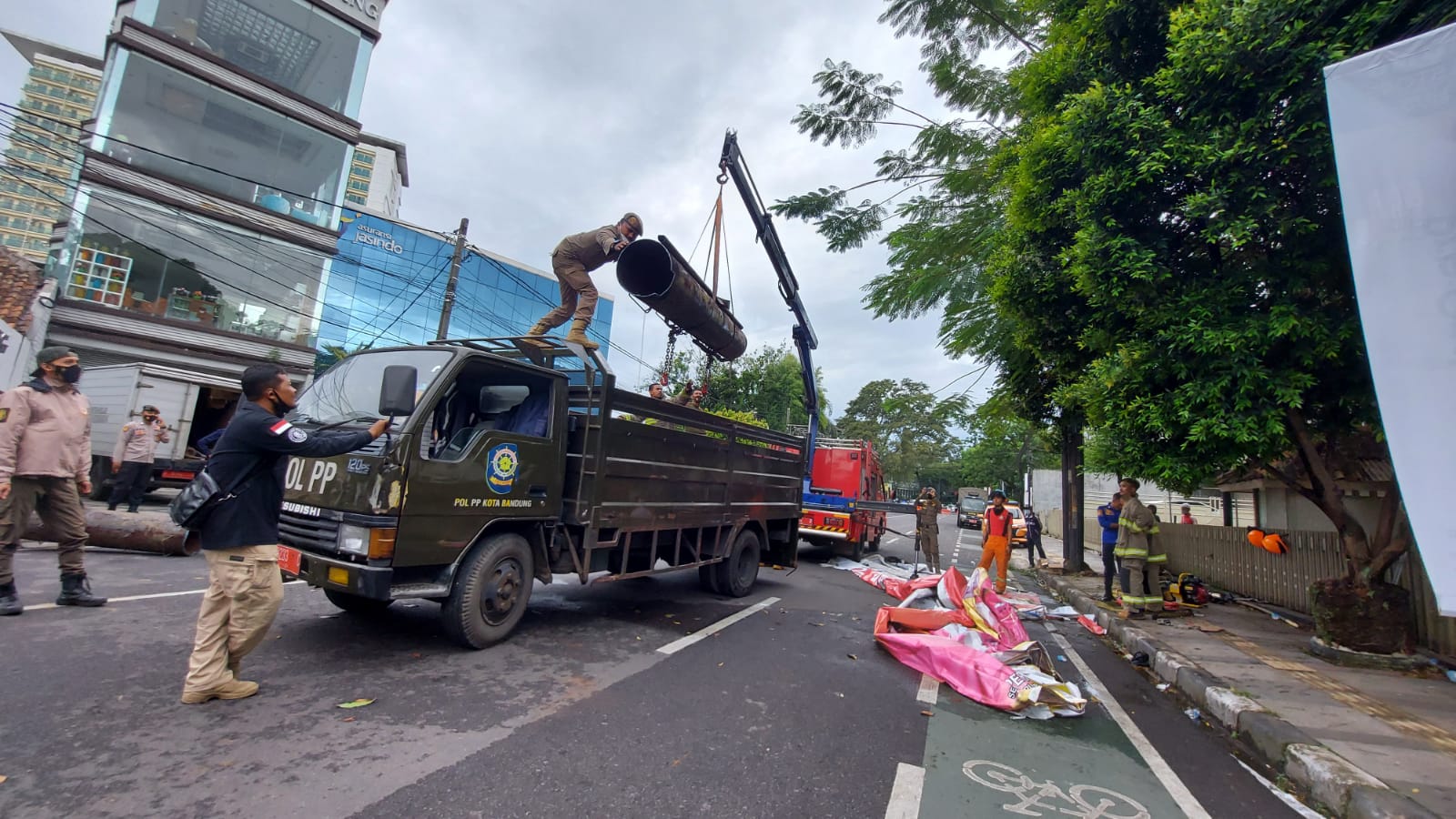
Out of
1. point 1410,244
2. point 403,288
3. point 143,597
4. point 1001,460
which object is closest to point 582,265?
point 143,597

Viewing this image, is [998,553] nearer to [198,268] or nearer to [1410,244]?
[1410,244]

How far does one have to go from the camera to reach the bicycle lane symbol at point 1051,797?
9.16ft

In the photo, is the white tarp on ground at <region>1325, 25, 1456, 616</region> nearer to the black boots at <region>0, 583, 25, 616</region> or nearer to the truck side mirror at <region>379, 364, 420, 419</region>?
the truck side mirror at <region>379, 364, 420, 419</region>

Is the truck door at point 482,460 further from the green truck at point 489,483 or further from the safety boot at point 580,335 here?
the safety boot at point 580,335

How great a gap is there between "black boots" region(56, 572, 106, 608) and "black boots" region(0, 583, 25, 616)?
0.25m

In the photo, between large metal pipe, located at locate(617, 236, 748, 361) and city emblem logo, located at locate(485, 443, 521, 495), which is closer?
city emblem logo, located at locate(485, 443, 521, 495)

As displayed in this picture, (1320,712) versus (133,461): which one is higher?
(133,461)

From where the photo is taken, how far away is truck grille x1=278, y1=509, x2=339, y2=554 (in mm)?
3771

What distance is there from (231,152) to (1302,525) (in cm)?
2762

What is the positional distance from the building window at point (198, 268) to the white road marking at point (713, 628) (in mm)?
18476

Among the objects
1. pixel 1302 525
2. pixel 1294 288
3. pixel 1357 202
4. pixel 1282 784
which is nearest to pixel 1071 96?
pixel 1294 288

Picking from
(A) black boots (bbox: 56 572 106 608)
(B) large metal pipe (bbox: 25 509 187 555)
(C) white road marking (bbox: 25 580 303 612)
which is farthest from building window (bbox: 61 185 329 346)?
(A) black boots (bbox: 56 572 106 608)

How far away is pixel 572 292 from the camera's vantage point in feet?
18.5

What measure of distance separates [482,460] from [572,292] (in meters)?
2.02
